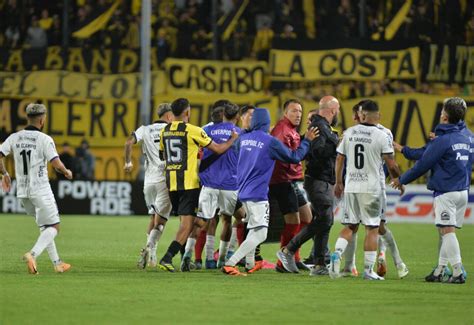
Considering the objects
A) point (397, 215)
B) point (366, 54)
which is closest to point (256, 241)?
point (397, 215)

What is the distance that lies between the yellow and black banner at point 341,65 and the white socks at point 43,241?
1837 centimetres

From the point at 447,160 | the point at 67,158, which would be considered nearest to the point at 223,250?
the point at 447,160

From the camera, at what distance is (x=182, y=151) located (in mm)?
15414

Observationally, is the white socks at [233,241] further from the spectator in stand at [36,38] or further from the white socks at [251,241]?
the spectator in stand at [36,38]

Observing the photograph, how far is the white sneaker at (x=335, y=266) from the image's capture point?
46.7 feet

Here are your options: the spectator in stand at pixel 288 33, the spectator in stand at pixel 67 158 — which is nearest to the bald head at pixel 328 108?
the spectator in stand at pixel 67 158

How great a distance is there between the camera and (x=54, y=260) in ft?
49.3

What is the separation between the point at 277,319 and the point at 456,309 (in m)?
2.04

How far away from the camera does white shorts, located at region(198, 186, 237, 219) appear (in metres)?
15.9

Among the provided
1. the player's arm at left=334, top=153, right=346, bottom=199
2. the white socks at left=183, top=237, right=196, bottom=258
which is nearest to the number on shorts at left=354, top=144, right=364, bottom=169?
the player's arm at left=334, top=153, right=346, bottom=199

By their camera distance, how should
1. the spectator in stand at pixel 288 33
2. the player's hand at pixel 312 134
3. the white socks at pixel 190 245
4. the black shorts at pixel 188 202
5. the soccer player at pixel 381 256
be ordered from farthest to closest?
the spectator in stand at pixel 288 33 < the white socks at pixel 190 245 < the black shorts at pixel 188 202 < the soccer player at pixel 381 256 < the player's hand at pixel 312 134

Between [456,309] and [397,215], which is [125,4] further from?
[456,309]

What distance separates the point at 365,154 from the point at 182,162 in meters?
2.58

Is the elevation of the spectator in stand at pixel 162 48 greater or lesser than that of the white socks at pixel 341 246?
greater
